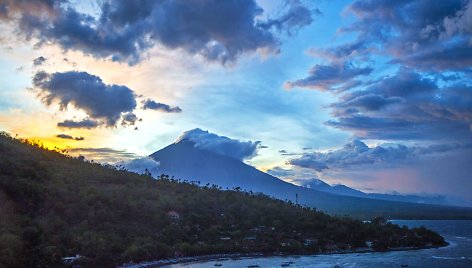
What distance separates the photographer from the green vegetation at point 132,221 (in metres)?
55.4

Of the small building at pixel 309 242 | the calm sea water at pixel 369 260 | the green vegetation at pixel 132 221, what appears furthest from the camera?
the small building at pixel 309 242

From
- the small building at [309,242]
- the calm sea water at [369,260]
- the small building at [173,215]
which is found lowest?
the calm sea water at [369,260]

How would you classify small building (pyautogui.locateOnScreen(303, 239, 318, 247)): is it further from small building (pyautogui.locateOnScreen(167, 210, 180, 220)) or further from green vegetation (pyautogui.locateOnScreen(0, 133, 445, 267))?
small building (pyautogui.locateOnScreen(167, 210, 180, 220))

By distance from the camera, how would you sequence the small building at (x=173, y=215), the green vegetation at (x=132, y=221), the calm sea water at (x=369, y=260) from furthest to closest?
the small building at (x=173, y=215) → the calm sea water at (x=369, y=260) → the green vegetation at (x=132, y=221)

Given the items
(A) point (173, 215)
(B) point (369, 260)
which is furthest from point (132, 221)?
(B) point (369, 260)

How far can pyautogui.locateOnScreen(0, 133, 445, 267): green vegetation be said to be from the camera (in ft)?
182

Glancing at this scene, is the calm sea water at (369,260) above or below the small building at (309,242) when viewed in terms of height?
below

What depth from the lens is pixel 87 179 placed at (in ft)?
296

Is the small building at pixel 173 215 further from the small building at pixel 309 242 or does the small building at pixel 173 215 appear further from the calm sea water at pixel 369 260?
the small building at pixel 309 242

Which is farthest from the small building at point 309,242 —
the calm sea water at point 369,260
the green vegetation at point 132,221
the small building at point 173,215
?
the small building at point 173,215

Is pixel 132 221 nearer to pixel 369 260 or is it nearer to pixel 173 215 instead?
pixel 173 215

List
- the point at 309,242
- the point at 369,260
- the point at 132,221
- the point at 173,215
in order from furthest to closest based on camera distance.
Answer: the point at 173,215
the point at 309,242
the point at 132,221
the point at 369,260

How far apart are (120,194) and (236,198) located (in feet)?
88.7

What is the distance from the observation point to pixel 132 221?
246 ft
